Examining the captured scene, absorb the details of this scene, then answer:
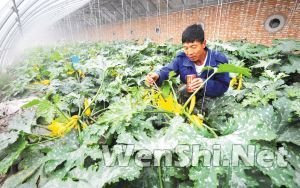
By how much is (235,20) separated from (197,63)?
8.80 m

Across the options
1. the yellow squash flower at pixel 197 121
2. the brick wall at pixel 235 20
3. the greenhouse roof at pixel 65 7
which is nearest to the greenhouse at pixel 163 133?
the yellow squash flower at pixel 197 121

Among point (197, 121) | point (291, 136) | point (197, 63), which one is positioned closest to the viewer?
point (291, 136)

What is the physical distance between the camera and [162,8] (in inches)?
525

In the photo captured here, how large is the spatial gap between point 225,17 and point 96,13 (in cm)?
1360

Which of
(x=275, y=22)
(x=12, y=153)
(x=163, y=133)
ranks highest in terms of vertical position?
(x=163, y=133)

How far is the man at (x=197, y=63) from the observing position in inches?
76.5

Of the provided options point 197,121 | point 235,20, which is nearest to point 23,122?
point 197,121

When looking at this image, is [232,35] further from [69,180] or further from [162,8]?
[69,180]

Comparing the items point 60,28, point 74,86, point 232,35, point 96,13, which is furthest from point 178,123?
point 60,28

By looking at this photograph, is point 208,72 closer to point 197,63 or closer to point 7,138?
point 197,63

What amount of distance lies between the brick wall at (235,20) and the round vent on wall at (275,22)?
11 centimetres

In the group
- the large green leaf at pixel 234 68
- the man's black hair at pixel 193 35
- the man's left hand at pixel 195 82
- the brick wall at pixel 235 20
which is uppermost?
the man's black hair at pixel 193 35

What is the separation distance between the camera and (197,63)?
228 cm

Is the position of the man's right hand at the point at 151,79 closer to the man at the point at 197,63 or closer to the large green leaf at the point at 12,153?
the man at the point at 197,63
